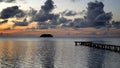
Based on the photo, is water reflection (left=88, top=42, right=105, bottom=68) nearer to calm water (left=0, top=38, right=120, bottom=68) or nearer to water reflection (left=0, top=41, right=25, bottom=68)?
calm water (left=0, top=38, right=120, bottom=68)

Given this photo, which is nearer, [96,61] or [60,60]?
[96,61]

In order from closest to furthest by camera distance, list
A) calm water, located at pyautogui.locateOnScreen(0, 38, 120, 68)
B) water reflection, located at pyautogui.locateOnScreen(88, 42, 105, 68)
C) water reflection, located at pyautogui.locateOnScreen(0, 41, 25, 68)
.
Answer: water reflection, located at pyautogui.locateOnScreen(88, 42, 105, 68) → calm water, located at pyautogui.locateOnScreen(0, 38, 120, 68) → water reflection, located at pyautogui.locateOnScreen(0, 41, 25, 68)

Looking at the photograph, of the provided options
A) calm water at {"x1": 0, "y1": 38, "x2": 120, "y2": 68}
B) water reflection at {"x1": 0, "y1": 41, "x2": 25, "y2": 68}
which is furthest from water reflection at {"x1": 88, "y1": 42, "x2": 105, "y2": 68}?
water reflection at {"x1": 0, "y1": 41, "x2": 25, "y2": 68}

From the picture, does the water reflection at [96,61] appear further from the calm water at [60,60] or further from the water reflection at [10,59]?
the water reflection at [10,59]

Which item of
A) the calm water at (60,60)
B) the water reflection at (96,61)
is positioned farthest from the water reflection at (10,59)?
the water reflection at (96,61)

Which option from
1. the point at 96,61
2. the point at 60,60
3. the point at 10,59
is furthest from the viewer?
the point at 10,59

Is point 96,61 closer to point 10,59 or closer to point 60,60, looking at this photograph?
point 60,60

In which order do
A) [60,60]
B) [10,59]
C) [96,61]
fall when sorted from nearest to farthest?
[96,61], [60,60], [10,59]

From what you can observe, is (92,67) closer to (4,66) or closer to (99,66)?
(99,66)

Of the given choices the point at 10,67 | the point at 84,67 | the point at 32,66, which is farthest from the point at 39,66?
the point at 84,67

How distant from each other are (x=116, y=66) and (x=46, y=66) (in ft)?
36.7

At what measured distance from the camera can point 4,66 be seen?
1553 inches

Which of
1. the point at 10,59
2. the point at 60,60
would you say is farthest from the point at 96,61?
the point at 10,59

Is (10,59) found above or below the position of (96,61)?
above
